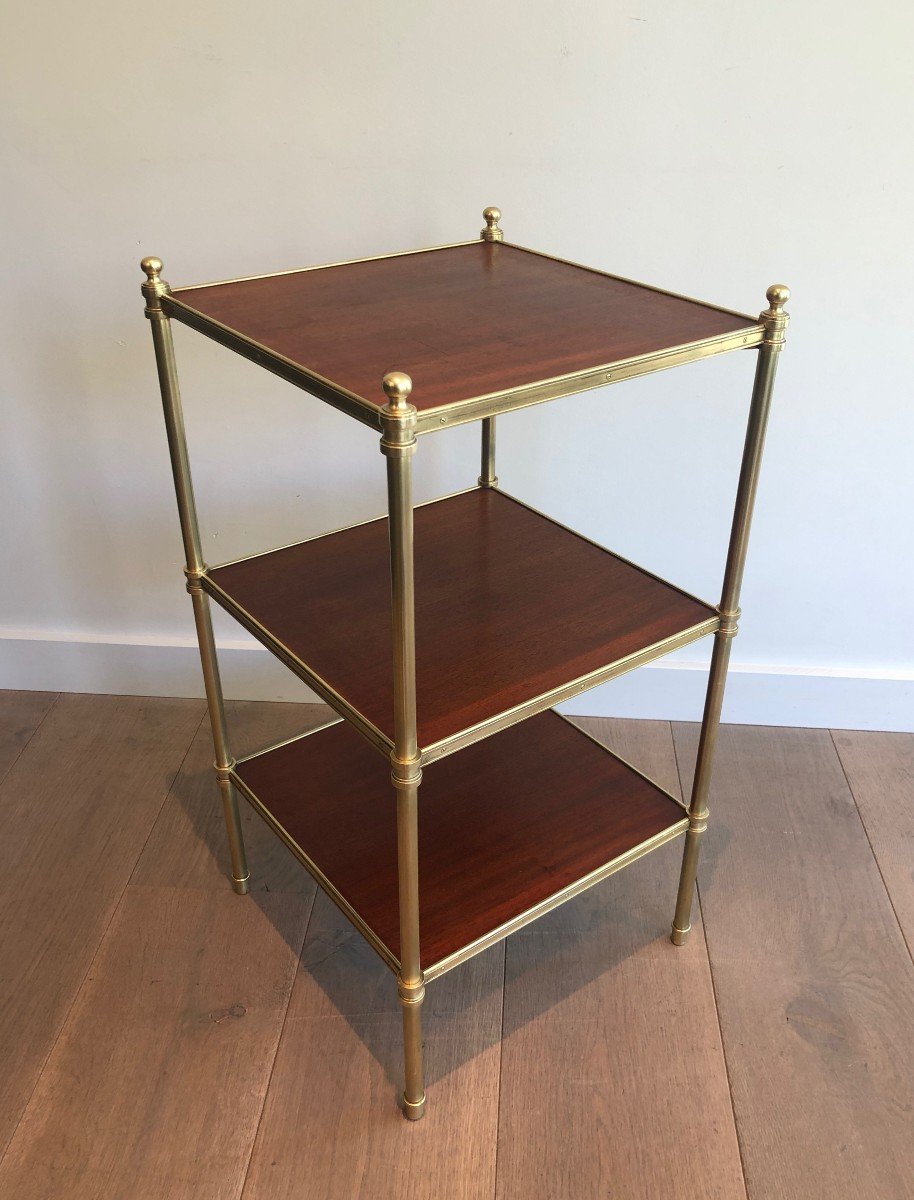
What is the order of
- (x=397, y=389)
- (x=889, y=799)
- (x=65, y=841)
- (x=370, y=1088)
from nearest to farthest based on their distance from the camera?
1. (x=397, y=389)
2. (x=370, y=1088)
3. (x=65, y=841)
4. (x=889, y=799)

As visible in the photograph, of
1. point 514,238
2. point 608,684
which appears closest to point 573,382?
point 514,238

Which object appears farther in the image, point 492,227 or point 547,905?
point 492,227

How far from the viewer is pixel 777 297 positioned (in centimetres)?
105

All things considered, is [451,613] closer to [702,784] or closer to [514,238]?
[702,784]

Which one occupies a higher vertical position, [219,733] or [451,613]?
[451,613]

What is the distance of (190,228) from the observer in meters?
1.59

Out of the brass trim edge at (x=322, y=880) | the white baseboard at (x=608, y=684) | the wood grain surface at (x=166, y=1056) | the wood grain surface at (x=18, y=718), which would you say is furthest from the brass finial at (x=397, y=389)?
the wood grain surface at (x=18, y=718)

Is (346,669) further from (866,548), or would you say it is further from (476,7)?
(866,548)

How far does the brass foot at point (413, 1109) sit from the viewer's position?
50.4 inches

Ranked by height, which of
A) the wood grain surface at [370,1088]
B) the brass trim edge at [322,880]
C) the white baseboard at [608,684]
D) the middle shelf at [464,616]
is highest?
the middle shelf at [464,616]

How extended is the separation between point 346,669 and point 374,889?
316mm

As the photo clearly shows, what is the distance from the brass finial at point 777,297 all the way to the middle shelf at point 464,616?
1.18 ft

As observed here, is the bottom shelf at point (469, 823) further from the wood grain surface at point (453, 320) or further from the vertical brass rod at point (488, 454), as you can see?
the wood grain surface at point (453, 320)

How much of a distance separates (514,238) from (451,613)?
2.09ft
